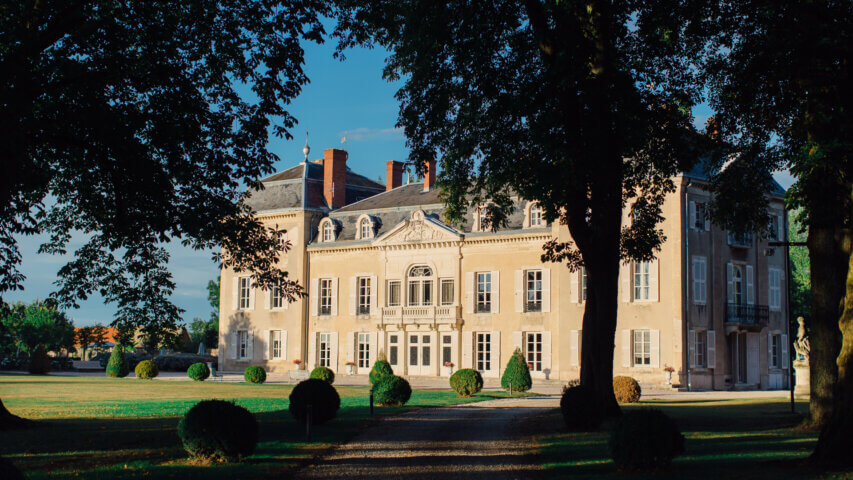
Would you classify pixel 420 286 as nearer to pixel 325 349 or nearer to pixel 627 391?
pixel 325 349

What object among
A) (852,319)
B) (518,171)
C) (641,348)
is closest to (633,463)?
(852,319)

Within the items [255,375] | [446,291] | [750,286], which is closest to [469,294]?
[446,291]

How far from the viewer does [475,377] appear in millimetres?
29406

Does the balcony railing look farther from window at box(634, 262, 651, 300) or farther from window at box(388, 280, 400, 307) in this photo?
window at box(388, 280, 400, 307)

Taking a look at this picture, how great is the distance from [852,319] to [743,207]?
803cm

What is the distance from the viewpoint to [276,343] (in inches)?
1988

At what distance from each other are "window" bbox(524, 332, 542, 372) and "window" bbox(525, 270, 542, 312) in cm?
122

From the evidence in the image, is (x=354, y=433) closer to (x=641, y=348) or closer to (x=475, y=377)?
(x=475, y=377)

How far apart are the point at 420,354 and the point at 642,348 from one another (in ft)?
40.0

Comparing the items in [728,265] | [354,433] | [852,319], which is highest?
[728,265]

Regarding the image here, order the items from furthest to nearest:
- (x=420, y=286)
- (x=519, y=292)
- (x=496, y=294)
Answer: (x=420, y=286) < (x=496, y=294) < (x=519, y=292)

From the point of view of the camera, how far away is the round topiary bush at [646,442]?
12.0 meters

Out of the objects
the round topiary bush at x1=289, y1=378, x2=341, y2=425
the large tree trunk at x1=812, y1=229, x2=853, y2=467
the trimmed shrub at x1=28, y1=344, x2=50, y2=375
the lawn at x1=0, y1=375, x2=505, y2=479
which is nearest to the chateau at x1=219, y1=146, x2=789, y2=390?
the trimmed shrub at x1=28, y1=344, x2=50, y2=375

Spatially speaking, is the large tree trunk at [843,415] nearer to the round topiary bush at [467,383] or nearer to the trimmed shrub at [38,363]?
the round topiary bush at [467,383]
